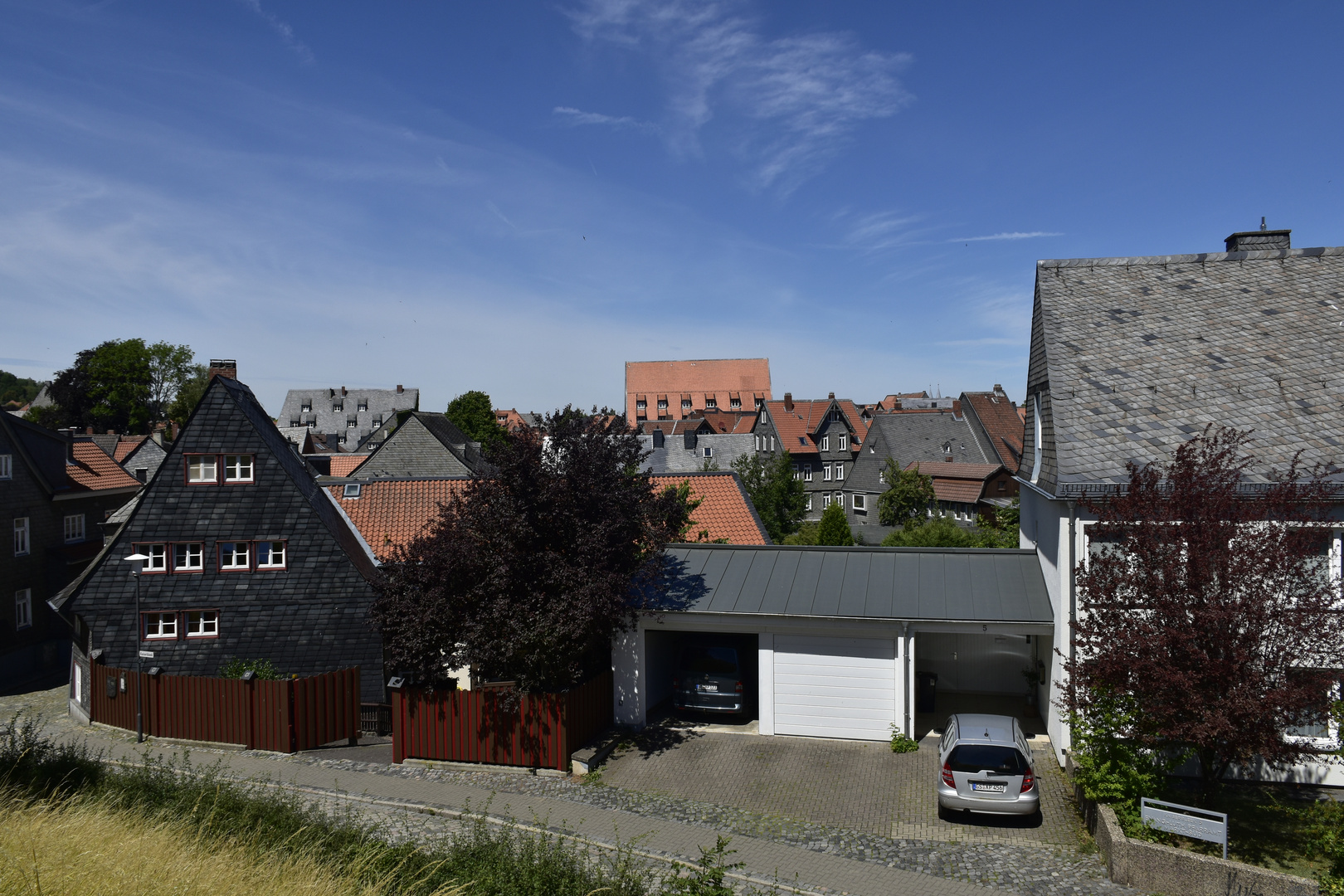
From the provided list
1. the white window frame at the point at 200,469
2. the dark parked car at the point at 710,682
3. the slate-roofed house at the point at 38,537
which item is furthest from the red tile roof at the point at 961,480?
the slate-roofed house at the point at 38,537

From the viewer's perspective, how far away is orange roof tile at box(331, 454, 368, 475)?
52.2 metres

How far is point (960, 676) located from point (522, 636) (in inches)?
414

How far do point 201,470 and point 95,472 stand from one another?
17.3m

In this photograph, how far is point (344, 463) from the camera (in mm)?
53438

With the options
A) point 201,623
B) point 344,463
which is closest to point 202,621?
point 201,623

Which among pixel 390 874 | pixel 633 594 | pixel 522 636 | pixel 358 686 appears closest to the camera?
pixel 390 874

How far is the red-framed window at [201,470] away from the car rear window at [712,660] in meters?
11.4

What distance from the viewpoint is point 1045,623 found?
15.5m

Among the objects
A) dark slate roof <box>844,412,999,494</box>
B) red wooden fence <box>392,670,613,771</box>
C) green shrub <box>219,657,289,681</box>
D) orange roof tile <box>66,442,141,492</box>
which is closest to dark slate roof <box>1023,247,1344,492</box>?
red wooden fence <box>392,670,613,771</box>

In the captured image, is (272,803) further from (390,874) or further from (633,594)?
(633,594)

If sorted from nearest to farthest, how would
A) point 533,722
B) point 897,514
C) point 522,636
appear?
point 522,636, point 533,722, point 897,514

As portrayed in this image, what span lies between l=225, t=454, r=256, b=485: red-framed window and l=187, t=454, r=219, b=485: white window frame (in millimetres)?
224

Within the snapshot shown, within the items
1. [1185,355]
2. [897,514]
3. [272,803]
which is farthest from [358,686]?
[897,514]

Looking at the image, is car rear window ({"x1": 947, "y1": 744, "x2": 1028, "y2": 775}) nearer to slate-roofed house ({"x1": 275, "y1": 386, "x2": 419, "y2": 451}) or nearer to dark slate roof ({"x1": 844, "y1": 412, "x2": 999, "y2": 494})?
dark slate roof ({"x1": 844, "y1": 412, "x2": 999, "y2": 494})
